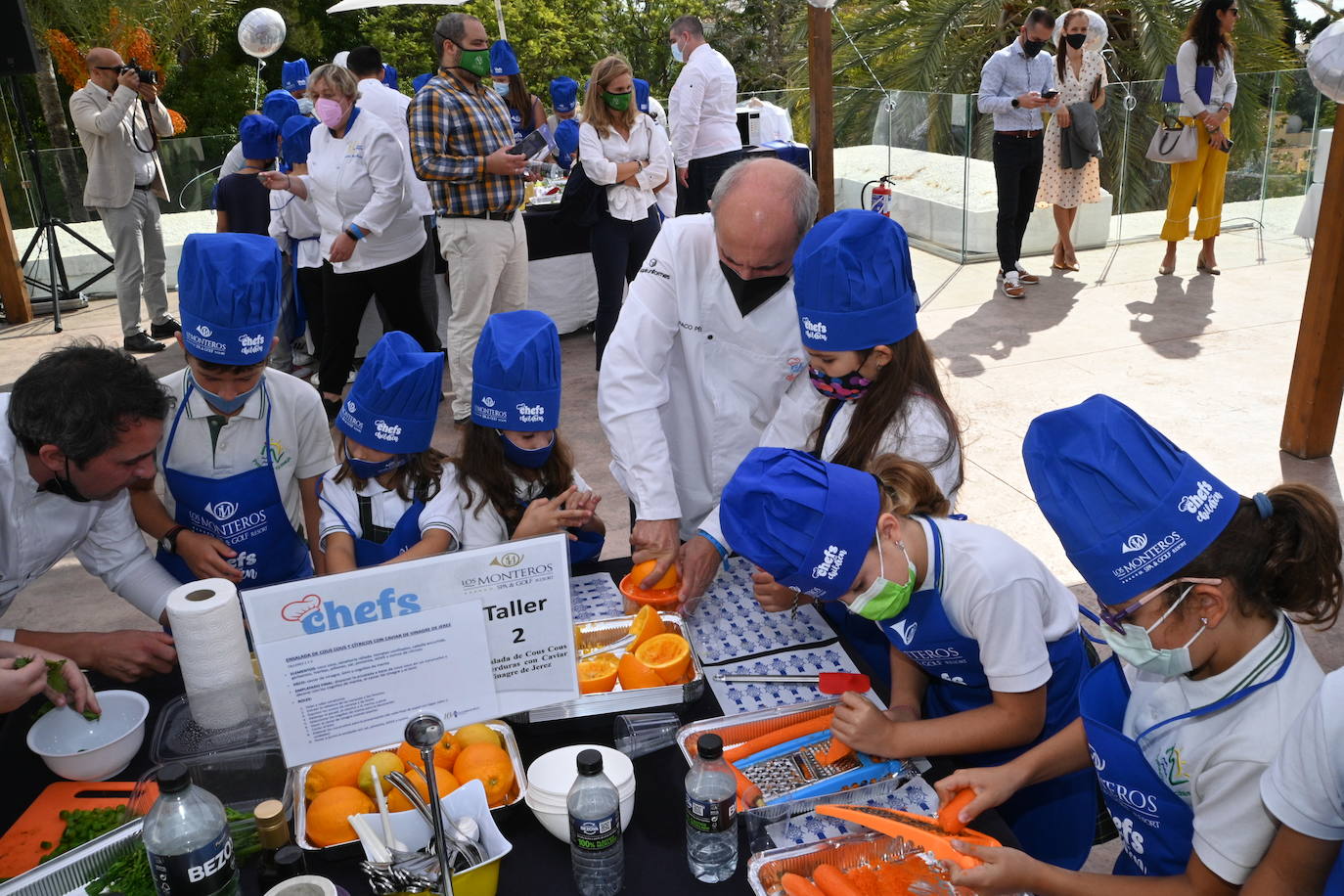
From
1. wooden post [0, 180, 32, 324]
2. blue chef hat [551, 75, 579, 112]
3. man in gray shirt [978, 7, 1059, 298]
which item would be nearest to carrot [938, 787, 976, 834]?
man in gray shirt [978, 7, 1059, 298]

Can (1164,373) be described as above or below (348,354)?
below

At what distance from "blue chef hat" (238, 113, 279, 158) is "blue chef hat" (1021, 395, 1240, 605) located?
18.5 feet

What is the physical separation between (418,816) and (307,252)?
5352 millimetres

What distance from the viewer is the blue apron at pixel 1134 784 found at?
152 centimetres

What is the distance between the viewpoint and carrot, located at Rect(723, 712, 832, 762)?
5.70 ft

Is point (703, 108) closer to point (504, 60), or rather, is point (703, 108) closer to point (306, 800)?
point (504, 60)

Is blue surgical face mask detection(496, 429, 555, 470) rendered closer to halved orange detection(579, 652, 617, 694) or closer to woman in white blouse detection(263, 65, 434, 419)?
halved orange detection(579, 652, 617, 694)

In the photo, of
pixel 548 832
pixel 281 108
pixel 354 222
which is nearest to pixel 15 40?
pixel 281 108

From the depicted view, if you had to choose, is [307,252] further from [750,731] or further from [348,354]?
[750,731]

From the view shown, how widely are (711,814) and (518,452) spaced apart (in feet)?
4.16

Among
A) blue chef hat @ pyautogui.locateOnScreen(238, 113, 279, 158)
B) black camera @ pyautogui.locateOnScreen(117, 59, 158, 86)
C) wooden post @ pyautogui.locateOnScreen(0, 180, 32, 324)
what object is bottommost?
wooden post @ pyautogui.locateOnScreen(0, 180, 32, 324)

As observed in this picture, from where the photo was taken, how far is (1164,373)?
18.8ft

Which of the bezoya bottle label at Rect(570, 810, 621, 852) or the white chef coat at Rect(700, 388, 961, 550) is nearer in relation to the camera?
the bezoya bottle label at Rect(570, 810, 621, 852)

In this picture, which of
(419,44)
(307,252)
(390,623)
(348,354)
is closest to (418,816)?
(390,623)
